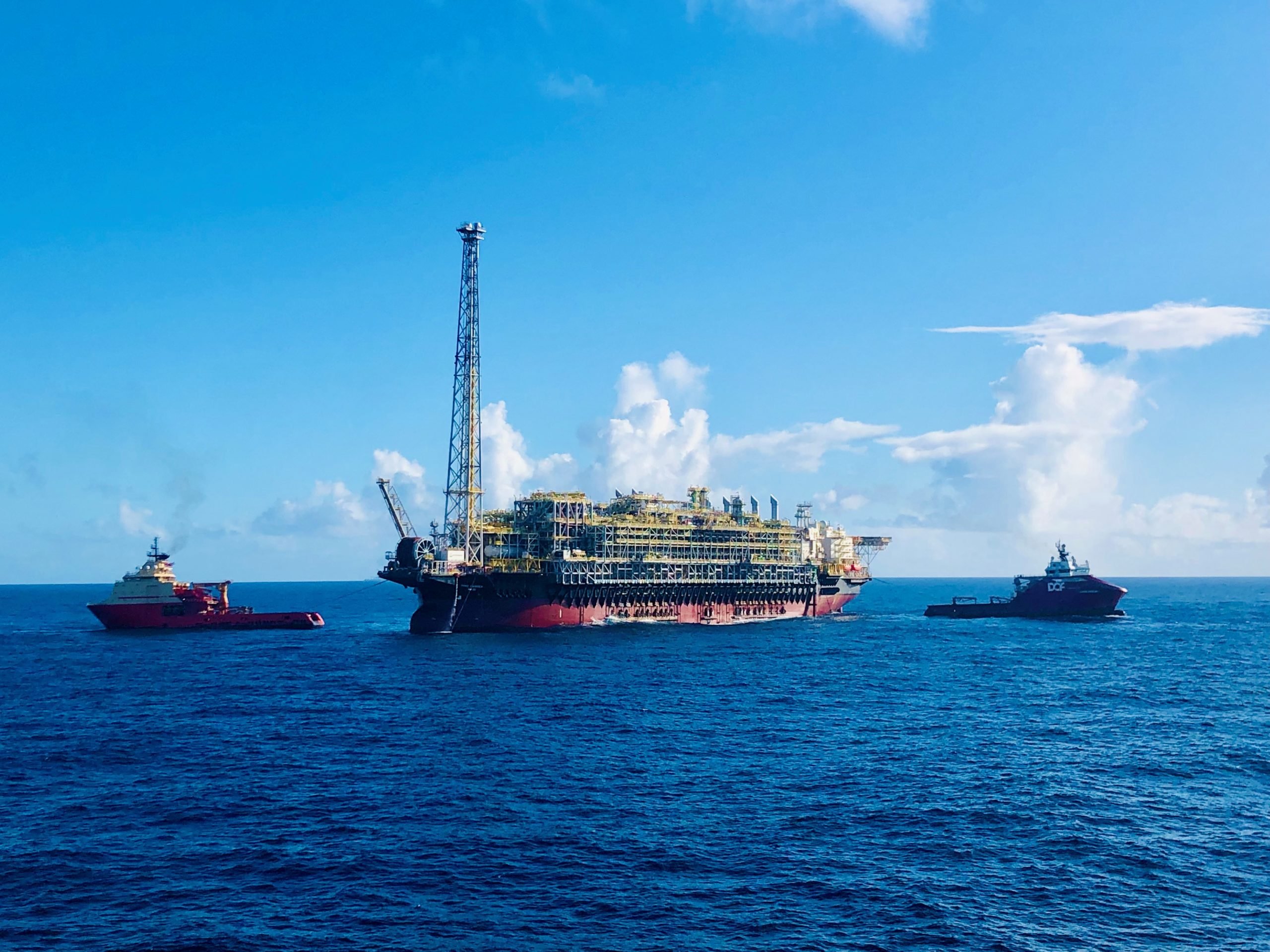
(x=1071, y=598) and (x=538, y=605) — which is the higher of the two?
(x=1071, y=598)

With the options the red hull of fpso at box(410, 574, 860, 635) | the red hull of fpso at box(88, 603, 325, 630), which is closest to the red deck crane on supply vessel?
the red hull of fpso at box(410, 574, 860, 635)

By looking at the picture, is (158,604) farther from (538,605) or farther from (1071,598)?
(1071,598)

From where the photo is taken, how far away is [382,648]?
138 meters

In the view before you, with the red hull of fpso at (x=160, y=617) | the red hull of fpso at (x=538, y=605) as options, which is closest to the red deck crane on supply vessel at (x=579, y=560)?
the red hull of fpso at (x=538, y=605)

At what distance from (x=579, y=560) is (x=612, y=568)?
703 cm

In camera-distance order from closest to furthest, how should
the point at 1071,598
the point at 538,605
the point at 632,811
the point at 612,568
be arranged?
the point at 632,811, the point at 538,605, the point at 612,568, the point at 1071,598

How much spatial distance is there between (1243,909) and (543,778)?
3802 centimetres

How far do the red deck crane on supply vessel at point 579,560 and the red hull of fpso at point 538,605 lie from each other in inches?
6.9

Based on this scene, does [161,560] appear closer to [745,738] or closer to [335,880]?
[745,738]

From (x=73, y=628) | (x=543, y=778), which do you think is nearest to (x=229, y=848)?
(x=543, y=778)

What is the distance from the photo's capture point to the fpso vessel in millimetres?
150500

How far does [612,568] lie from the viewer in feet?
537

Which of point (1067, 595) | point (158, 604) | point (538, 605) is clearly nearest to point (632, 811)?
point (538, 605)

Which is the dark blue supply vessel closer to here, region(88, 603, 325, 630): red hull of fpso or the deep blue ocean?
the deep blue ocean
